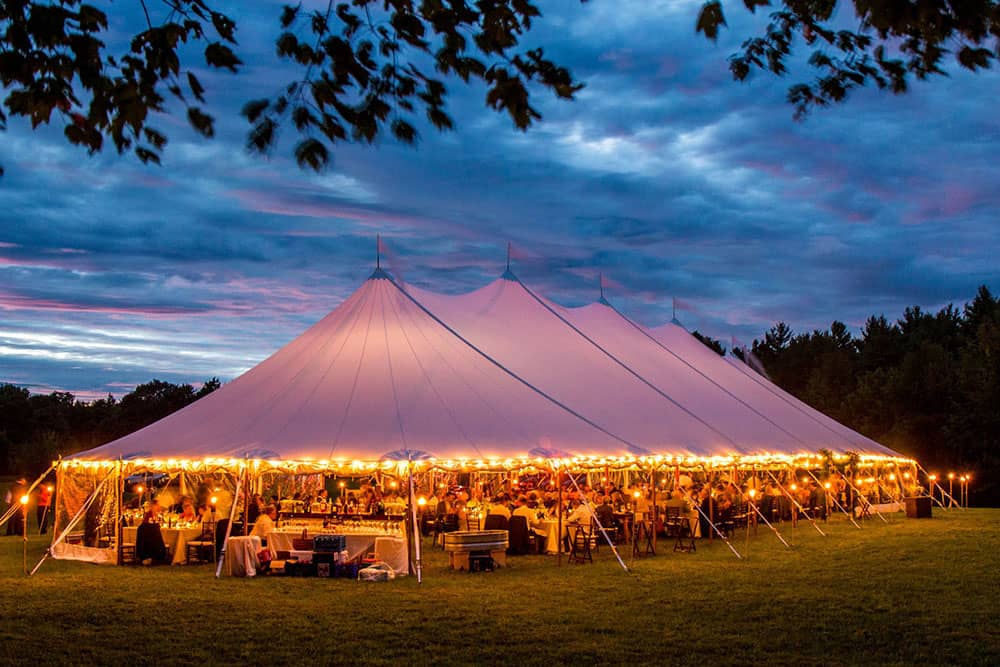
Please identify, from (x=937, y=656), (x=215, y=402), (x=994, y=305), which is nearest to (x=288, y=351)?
(x=215, y=402)

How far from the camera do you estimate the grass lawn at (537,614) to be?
24.9 ft

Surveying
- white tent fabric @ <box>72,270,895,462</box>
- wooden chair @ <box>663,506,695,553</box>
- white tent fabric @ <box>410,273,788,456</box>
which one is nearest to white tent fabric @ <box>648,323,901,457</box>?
white tent fabric @ <box>72,270,895,462</box>

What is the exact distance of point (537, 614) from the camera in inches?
370

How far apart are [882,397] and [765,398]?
23080 mm

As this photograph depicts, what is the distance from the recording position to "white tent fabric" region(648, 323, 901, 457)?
64.0 ft

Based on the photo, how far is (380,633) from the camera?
848cm

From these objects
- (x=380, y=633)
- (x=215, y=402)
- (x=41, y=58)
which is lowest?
(x=380, y=633)

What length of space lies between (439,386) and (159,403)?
4977 cm

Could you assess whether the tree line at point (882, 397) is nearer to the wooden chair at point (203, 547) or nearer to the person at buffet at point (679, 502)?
the person at buffet at point (679, 502)

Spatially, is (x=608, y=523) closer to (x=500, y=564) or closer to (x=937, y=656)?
(x=500, y=564)

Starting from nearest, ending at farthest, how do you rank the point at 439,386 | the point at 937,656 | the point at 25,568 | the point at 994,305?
the point at 937,656, the point at 25,568, the point at 439,386, the point at 994,305

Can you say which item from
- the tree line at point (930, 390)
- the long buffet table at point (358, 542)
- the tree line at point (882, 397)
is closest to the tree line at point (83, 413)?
the tree line at point (882, 397)

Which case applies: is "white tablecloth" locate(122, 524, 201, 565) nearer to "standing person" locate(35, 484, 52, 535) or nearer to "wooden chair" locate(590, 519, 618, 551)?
"wooden chair" locate(590, 519, 618, 551)

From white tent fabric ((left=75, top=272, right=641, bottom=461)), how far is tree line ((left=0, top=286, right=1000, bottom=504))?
1212 cm
